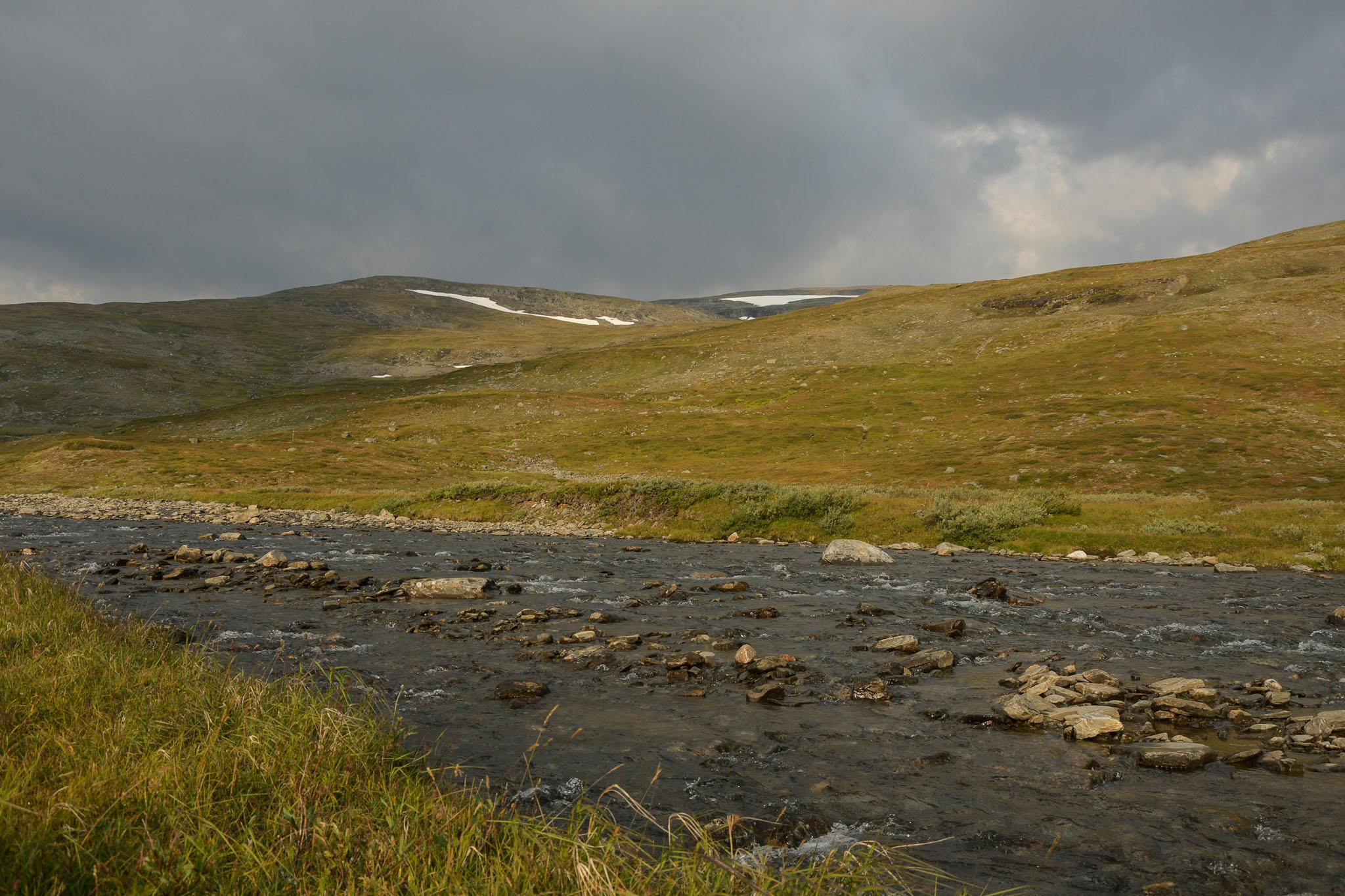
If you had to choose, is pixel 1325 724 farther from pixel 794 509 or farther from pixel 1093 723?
pixel 794 509

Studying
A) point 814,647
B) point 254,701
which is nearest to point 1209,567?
point 814,647

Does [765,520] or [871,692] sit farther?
[765,520]

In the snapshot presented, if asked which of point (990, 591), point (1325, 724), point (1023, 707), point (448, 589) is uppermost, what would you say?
point (1325, 724)

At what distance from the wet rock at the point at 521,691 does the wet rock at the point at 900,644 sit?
21.4ft

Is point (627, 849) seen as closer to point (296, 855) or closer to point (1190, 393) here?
point (296, 855)

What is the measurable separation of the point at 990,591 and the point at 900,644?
7236mm

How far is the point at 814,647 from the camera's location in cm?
1359

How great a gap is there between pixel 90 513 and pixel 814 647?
4583 cm

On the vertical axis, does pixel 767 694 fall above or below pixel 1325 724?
below

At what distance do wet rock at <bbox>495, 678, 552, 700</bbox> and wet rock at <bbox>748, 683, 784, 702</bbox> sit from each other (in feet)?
10.2

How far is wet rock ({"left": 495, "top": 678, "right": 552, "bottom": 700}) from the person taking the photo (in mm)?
10336

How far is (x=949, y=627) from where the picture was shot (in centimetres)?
1473

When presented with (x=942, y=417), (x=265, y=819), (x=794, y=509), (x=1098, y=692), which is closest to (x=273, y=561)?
(x=265, y=819)

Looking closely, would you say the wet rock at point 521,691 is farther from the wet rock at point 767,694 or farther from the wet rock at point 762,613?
the wet rock at point 762,613
